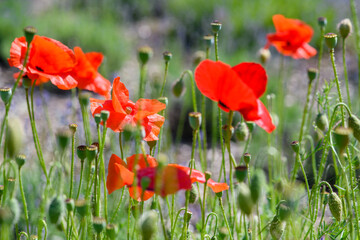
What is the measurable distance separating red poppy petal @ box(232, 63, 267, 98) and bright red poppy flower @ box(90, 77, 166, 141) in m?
0.21

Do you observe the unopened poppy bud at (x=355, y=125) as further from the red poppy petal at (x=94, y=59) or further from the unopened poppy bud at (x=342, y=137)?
the red poppy petal at (x=94, y=59)

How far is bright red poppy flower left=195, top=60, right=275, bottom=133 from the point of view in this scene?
103 cm

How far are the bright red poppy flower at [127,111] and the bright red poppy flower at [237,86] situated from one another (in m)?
0.16

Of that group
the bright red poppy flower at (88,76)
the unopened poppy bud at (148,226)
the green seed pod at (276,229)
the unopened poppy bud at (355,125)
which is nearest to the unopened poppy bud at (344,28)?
the unopened poppy bud at (355,125)

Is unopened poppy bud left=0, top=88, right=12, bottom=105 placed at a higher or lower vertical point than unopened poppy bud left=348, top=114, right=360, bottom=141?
higher

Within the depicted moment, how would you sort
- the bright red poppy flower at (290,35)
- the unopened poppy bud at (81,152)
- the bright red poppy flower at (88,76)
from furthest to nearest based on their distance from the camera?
the bright red poppy flower at (290,35) < the bright red poppy flower at (88,76) < the unopened poppy bud at (81,152)

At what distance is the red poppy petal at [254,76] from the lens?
3.54 feet

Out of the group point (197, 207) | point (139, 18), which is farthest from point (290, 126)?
point (139, 18)

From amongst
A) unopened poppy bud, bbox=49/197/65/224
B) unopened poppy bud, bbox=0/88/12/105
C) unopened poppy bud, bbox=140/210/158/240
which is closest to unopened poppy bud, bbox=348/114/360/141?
unopened poppy bud, bbox=140/210/158/240

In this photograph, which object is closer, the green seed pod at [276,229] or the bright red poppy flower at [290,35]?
the green seed pod at [276,229]

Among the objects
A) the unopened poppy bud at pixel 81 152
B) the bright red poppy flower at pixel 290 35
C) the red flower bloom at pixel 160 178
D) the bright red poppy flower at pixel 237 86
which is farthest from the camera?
the bright red poppy flower at pixel 290 35

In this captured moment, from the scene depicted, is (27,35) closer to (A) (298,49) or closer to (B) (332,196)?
(B) (332,196)

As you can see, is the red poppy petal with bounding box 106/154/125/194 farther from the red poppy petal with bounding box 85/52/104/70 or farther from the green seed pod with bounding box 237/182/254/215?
the red poppy petal with bounding box 85/52/104/70

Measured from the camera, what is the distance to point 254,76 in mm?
1088
